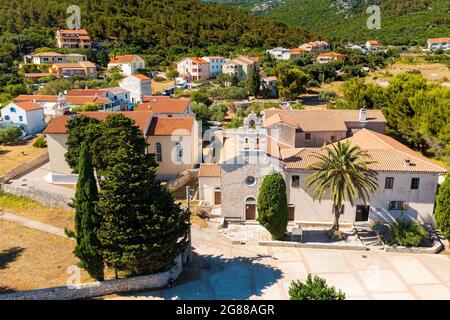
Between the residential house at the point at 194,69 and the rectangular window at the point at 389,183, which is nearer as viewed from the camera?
the rectangular window at the point at 389,183

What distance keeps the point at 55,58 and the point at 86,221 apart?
98303mm

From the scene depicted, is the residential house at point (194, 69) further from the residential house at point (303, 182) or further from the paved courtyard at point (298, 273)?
the paved courtyard at point (298, 273)

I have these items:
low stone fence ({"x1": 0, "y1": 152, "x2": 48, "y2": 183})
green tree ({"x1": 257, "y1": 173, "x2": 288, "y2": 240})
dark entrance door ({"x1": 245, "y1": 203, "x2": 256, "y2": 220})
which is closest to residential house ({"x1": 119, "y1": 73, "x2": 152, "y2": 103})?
low stone fence ({"x1": 0, "y1": 152, "x2": 48, "y2": 183})

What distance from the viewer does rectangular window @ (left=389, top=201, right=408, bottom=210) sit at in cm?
2986

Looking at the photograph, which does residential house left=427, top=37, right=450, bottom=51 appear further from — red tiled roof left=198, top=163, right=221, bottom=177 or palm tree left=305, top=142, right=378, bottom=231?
red tiled roof left=198, top=163, right=221, bottom=177

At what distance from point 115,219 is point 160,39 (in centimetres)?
12314

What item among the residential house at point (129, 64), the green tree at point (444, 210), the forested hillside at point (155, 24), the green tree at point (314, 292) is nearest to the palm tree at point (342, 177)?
the green tree at point (444, 210)

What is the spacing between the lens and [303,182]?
1187 inches

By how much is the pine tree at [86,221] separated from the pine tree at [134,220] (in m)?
0.43

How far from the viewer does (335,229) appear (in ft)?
95.2

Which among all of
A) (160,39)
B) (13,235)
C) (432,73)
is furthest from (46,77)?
(432,73)

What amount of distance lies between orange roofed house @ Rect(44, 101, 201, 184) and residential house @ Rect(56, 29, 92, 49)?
94498mm

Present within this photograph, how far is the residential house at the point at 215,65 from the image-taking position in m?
108

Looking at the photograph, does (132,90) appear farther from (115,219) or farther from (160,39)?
(160,39)
